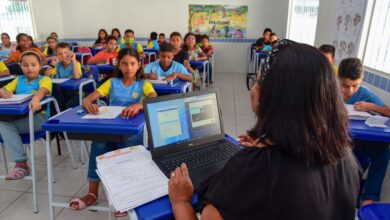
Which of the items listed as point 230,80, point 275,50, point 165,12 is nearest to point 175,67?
point 275,50

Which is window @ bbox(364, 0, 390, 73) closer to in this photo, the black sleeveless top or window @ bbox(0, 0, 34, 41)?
the black sleeveless top

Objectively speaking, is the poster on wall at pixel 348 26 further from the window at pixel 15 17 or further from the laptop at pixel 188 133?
the window at pixel 15 17

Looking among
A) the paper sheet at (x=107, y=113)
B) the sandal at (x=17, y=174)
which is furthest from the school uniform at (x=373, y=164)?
the sandal at (x=17, y=174)

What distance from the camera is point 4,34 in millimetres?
5645

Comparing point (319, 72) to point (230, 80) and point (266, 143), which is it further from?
point (230, 80)

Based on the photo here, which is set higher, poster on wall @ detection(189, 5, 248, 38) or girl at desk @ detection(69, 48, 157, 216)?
poster on wall @ detection(189, 5, 248, 38)

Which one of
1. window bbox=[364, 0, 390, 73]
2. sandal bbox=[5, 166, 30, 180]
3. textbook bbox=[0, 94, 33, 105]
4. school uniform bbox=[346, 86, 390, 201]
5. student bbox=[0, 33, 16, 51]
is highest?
window bbox=[364, 0, 390, 73]

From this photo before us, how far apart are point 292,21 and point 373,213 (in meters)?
6.36

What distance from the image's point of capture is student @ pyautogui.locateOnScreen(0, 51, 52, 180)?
2.18m

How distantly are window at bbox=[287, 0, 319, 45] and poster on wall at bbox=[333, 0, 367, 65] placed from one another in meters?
1.05

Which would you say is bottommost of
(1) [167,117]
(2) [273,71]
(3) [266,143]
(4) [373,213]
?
(4) [373,213]

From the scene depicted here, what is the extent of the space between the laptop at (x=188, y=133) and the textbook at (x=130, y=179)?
2.3 inches

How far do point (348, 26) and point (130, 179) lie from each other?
3.25 m

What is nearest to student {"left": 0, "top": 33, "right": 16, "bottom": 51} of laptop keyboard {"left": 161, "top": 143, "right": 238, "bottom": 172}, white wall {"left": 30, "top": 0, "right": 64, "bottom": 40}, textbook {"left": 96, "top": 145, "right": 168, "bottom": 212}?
white wall {"left": 30, "top": 0, "right": 64, "bottom": 40}
